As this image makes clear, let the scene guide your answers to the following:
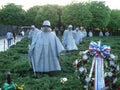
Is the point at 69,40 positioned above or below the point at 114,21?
below

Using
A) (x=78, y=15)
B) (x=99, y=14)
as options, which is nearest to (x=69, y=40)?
(x=78, y=15)

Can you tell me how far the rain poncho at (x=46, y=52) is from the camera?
15.0 metres

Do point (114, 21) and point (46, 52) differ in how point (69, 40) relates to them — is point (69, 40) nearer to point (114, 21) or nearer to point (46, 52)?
point (46, 52)

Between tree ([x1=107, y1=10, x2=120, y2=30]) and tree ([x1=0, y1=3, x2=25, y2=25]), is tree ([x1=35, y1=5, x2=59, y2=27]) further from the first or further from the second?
tree ([x1=0, y1=3, x2=25, y2=25])

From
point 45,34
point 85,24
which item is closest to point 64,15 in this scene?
point 85,24

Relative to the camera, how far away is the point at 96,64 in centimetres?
1059

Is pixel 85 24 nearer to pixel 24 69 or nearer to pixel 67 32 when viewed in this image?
pixel 67 32

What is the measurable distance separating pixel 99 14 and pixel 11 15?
26.0 meters

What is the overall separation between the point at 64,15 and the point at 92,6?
7040 mm

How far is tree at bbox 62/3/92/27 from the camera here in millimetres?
74375

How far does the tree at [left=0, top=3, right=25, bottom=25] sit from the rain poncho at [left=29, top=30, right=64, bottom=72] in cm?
8091

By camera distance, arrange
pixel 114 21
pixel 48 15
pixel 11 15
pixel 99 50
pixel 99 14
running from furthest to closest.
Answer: pixel 11 15
pixel 114 21
pixel 48 15
pixel 99 14
pixel 99 50

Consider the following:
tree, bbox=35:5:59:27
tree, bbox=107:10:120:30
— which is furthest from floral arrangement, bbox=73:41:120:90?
tree, bbox=107:10:120:30

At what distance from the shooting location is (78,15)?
7500 centimetres
